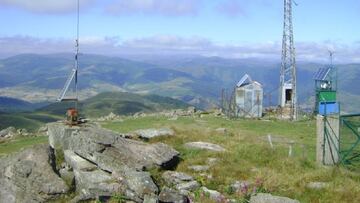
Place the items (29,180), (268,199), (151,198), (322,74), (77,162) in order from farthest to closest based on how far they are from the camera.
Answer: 1. (322,74)
2. (77,162)
3. (29,180)
4. (151,198)
5. (268,199)

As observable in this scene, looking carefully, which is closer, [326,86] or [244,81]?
[326,86]

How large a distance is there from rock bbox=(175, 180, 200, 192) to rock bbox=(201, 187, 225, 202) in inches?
10.5

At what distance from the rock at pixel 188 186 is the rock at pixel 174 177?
1.04 feet

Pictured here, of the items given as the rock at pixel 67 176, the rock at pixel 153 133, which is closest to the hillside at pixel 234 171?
the rock at pixel 67 176

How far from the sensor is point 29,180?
1558 cm

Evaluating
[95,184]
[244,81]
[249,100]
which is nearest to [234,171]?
[95,184]

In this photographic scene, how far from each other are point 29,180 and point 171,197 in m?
4.66

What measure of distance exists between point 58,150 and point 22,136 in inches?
770

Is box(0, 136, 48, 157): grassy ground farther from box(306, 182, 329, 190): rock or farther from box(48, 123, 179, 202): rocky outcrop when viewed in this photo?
box(306, 182, 329, 190): rock

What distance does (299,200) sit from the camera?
14922mm

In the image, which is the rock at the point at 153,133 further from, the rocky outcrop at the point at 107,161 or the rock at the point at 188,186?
the rock at the point at 188,186

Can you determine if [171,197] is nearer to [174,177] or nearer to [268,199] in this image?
[174,177]

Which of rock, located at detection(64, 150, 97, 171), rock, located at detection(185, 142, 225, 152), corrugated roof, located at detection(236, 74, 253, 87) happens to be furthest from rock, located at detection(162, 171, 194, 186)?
corrugated roof, located at detection(236, 74, 253, 87)

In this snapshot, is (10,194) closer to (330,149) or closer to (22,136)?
(330,149)
